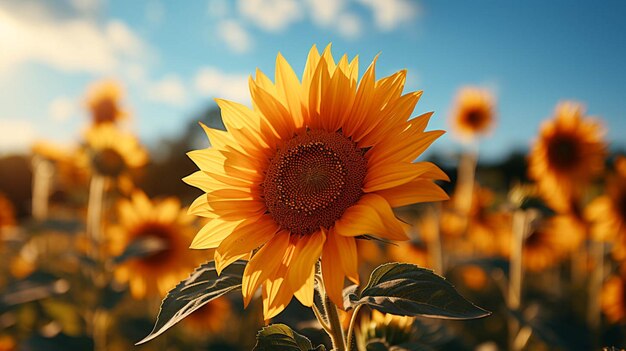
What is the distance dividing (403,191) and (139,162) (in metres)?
3.68

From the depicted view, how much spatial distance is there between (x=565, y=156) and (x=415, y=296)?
4.22 m

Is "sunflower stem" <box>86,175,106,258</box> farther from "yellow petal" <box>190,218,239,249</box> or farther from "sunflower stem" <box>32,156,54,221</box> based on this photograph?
"yellow petal" <box>190,218,239,249</box>

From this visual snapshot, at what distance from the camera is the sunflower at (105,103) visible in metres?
6.66

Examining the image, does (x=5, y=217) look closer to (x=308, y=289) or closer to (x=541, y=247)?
(x=308, y=289)

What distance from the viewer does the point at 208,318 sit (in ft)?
15.1

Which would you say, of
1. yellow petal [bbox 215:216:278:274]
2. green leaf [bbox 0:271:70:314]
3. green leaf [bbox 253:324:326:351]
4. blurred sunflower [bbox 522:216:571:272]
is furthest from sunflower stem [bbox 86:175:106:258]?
blurred sunflower [bbox 522:216:571:272]

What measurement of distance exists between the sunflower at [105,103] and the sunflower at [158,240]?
2916 millimetres

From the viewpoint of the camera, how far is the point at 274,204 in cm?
141

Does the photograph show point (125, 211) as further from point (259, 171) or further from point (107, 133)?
point (259, 171)

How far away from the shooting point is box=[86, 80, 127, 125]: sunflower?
21.9ft

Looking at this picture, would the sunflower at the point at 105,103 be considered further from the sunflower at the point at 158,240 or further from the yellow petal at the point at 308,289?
the yellow petal at the point at 308,289

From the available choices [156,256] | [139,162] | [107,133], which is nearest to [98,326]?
[156,256]

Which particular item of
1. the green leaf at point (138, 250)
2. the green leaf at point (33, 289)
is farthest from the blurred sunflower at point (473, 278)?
the green leaf at point (33, 289)

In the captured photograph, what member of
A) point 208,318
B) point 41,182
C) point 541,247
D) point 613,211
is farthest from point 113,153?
point 541,247
